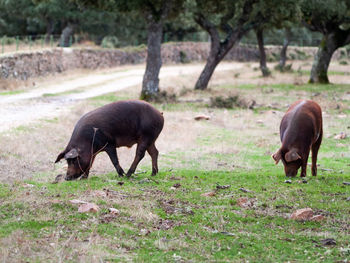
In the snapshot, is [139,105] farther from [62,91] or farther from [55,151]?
[62,91]

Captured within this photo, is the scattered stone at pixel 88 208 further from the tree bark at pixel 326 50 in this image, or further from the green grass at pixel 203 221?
the tree bark at pixel 326 50

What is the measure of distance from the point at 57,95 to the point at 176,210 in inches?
805

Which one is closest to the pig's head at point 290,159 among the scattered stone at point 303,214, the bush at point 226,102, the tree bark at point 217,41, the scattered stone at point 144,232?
the scattered stone at point 303,214

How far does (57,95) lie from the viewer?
27578 mm

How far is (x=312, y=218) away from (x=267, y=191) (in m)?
1.93

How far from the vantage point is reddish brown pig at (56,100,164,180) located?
10.2 m

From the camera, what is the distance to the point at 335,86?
1319 inches

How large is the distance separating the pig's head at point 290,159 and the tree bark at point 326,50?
982 inches

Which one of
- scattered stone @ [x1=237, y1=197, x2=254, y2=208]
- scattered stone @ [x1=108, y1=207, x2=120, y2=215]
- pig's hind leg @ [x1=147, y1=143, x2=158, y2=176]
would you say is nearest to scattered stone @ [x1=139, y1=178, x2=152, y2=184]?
pig's hind leg @ [x1=147, y1=143, x2=158, y2=176]

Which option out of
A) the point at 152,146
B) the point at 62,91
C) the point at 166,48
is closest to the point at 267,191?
Result: the point at 152,146

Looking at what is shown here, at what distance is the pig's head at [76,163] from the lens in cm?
1012

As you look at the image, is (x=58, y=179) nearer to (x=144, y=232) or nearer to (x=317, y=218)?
(x=144, y=232)

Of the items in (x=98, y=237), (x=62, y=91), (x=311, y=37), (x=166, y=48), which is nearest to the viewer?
(x=98, y=237)

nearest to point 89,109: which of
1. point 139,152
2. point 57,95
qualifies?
point 57,95
